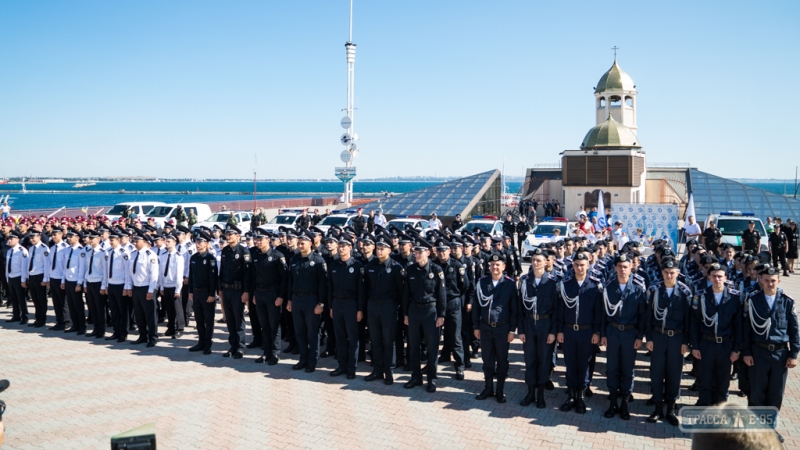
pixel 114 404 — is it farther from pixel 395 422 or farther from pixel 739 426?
pixel 739 426

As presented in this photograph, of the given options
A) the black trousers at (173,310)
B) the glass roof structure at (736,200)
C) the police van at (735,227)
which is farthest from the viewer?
the glass roof structure at (736,200)

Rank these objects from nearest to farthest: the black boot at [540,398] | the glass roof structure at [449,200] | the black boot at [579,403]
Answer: the black boot at [579,403]
the black boot at [540,398]
the glass roof structure at [449,200]

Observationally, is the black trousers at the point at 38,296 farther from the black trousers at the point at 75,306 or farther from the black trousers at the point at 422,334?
the black trousers at the point at 422,334

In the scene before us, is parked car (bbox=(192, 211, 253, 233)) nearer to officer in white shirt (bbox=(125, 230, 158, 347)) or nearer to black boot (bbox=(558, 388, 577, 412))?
officer in white shirt (bbox=(125, 230, 158, 347))

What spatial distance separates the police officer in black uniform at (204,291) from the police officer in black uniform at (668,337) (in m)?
6.58

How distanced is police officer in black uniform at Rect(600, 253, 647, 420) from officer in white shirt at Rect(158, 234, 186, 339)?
716 centimetres

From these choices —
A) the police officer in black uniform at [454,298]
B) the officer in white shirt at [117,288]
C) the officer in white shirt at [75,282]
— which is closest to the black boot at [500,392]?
the police officer in black uniform at [454,298]

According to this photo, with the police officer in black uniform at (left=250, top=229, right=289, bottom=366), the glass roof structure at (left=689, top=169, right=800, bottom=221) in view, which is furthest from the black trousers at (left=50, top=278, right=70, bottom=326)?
the glass roof structure at (left=689, top=169, right=800, bottom=221)

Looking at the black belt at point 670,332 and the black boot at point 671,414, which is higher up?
the black belt at point 670,332

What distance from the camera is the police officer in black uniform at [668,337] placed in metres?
6.18

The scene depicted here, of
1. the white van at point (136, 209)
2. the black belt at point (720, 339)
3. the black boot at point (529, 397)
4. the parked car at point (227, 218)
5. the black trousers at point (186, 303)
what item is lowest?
the black boot at point (529, 397)

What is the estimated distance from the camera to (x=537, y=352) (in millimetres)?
6824

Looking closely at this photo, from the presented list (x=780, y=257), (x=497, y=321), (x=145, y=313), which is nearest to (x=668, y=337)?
(x=497, y=321)

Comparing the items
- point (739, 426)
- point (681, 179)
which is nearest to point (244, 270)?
point (739, 426)
